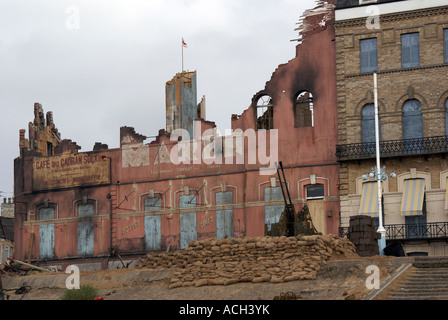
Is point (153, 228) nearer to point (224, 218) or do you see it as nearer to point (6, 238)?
point (224, 218)

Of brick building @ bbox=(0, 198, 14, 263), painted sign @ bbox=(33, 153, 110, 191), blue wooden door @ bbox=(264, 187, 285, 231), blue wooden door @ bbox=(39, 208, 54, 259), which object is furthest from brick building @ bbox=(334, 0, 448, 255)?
brick building @ bbox=(0, 198, 14, 263)

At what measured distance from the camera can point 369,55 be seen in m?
48.3

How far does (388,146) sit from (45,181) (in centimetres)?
2104

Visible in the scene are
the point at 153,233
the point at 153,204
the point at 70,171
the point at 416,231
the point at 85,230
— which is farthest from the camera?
the point at 70,171

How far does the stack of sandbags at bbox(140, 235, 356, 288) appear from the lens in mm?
33125

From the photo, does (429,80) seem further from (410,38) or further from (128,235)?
(128,235)

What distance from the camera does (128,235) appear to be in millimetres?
52906

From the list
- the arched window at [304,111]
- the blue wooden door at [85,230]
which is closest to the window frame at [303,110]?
the arched window at [304,111]

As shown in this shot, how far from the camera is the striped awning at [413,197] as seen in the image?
45.6m

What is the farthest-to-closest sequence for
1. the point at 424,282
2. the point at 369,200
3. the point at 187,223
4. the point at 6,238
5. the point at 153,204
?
1. the point at 6,238
2. the point at 153,204
3. the point at 187,223
4. the point at 369,200
5. the point at 424,282

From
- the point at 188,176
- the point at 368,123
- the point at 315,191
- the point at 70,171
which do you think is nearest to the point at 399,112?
the point at 368,123

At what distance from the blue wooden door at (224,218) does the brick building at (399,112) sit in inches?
251

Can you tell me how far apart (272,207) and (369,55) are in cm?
938
